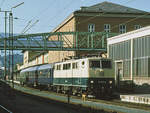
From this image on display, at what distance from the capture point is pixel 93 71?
86.9 feet

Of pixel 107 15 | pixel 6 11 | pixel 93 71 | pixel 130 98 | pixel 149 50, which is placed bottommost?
pixel 130 98

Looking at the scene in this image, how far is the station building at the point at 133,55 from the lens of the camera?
31750 millimetres

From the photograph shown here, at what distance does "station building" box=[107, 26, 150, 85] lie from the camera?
1250 inches

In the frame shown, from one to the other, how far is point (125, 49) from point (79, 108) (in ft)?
Result: 64.5

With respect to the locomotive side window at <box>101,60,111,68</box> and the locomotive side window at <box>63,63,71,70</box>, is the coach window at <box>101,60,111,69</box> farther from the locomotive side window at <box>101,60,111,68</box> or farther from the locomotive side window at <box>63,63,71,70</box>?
the locomotive side window at <box>63,63,71,70</box>

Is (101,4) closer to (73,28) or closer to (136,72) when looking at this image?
(73,28)

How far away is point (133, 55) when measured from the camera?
113ft

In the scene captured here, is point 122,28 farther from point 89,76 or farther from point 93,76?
point 89,76

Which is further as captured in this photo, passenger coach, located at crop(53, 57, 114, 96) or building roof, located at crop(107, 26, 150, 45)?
building roof, located at crop(107, 26, 150, 45)

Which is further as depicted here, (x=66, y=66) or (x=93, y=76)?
(x=66, y=66)

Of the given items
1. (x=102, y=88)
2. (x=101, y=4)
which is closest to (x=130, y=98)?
(x=102, y=88)

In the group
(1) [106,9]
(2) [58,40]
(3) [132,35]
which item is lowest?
(3) [132,35]

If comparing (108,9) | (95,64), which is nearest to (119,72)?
(95,64)

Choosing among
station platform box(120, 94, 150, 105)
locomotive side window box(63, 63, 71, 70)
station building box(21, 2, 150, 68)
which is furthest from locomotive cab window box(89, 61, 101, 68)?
station building box(21, 2, 150, 68)
